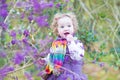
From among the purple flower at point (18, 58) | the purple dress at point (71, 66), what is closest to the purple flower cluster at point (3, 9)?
the purple flower at point (18, 58)

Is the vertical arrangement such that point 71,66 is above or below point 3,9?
below

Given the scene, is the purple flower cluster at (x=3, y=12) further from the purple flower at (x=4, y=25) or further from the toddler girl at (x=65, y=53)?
the toddler girl at (x=65, y=53)

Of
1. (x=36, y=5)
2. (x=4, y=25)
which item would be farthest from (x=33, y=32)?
(x=4, y=25)

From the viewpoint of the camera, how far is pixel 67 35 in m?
4.77

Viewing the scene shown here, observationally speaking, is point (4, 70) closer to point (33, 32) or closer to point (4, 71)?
point (4, 71)

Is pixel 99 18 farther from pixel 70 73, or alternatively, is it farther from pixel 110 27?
pixel 70 73

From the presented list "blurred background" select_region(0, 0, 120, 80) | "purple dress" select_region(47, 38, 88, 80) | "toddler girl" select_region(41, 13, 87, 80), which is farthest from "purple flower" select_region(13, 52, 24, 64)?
"purple dress" select_region(47, 38, 88, 80)

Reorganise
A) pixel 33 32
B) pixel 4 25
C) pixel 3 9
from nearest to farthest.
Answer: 1. pixel 4 25
2. pixel 3 9
3. pixel 33 32

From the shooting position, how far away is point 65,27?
478 centimetres

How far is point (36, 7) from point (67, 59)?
46cm

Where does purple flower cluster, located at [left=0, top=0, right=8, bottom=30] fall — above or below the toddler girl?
above

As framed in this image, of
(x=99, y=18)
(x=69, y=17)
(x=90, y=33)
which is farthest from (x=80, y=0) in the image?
(x=69, y=17)

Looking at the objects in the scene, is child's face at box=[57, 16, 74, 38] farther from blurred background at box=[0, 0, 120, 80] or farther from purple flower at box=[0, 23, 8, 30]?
purple flower at box=[0, 23, 8, 30]

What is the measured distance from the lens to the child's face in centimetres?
477
